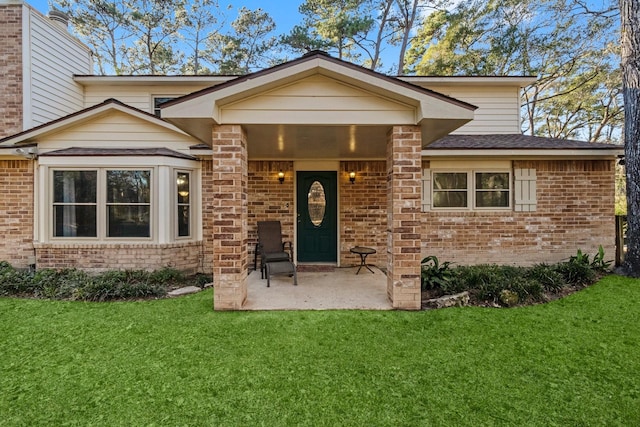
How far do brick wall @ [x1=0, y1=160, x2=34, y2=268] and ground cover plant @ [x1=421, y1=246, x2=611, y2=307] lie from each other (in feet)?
27.3

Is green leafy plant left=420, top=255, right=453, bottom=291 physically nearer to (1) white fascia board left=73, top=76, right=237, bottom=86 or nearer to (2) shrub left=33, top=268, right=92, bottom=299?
(2) shrub left=33, top=268, right=92, bottom=299

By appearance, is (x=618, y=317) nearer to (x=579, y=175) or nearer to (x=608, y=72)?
(x=579, y=175)

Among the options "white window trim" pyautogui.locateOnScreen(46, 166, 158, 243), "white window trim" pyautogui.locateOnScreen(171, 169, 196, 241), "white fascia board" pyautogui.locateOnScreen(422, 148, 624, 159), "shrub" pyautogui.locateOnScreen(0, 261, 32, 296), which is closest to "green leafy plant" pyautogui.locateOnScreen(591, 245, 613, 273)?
"white fascia board" pyautogui.locateOnScreen(422, 148, 624, 159)

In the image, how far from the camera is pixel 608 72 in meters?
14.1

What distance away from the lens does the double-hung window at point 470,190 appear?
7.14 metres

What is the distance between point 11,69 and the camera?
23.7 feet

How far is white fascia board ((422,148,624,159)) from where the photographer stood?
6.55m

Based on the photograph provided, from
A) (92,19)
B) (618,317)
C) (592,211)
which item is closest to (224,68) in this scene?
(92,19)

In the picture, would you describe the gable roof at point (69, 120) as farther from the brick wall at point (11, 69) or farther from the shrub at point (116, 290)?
the shrub at point (116, 290)

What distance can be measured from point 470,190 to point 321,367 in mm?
5888

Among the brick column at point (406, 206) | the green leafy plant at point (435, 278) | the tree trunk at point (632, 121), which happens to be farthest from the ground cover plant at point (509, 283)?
the tree trunk at point (632, 121)

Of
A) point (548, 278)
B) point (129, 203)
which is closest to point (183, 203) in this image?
point (129, 203)

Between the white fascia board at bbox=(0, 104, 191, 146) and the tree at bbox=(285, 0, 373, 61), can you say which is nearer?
the white fascia board at bbox=(0, 104, 191, 146)

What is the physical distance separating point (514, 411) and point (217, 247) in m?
3.48
